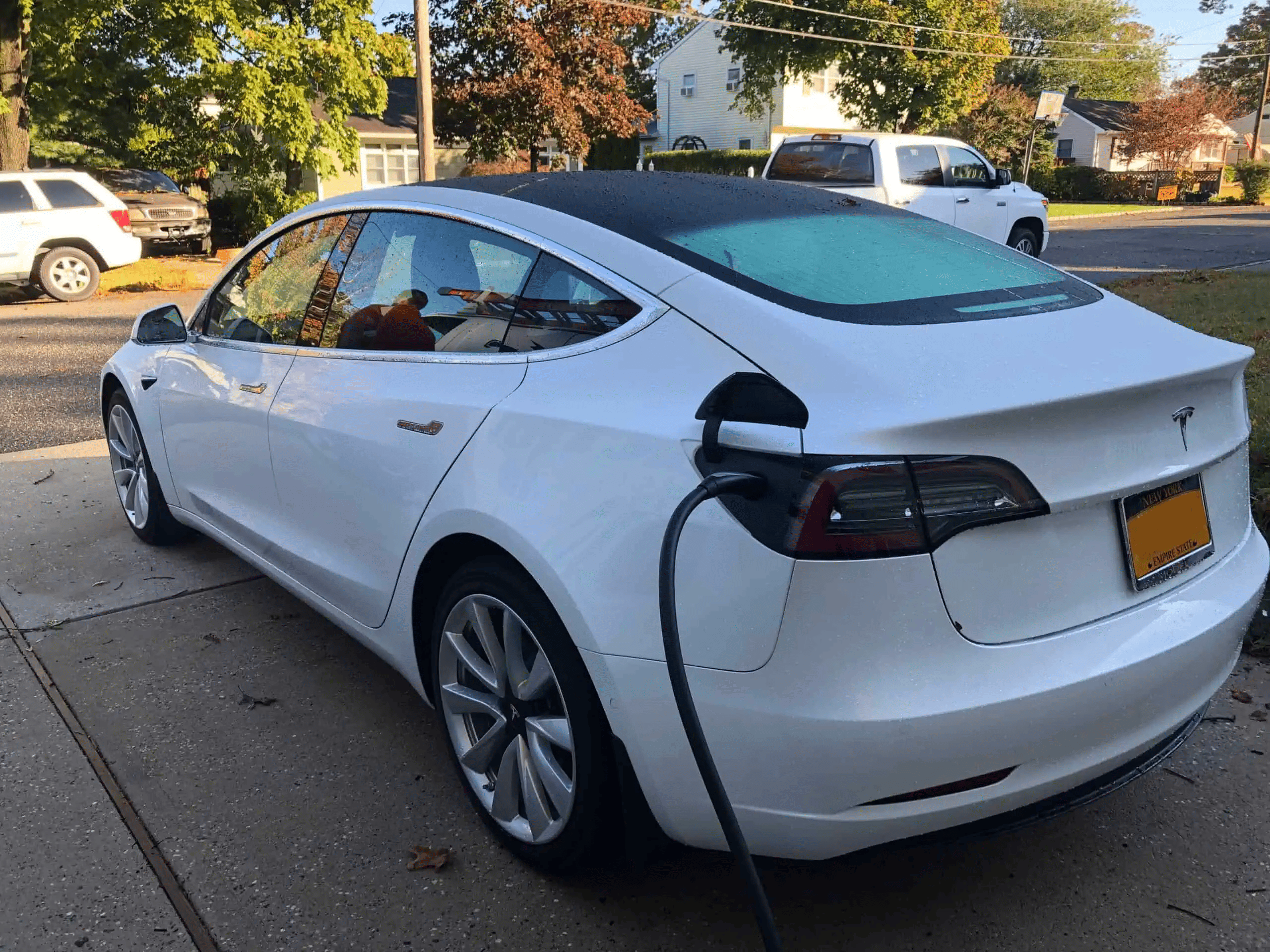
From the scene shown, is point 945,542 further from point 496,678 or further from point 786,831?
point 496,678

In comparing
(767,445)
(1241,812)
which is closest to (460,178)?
(767,445)

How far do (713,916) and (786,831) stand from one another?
59 centimetres

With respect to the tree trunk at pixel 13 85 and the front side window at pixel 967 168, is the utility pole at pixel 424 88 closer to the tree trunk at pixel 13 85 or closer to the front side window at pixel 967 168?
the tree trunk at pixel 13 85

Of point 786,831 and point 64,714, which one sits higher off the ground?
point 786,831

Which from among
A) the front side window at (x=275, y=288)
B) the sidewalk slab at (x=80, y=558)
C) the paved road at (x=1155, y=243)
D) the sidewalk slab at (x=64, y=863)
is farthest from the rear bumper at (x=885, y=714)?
the paved road at (x=1155, y=243)

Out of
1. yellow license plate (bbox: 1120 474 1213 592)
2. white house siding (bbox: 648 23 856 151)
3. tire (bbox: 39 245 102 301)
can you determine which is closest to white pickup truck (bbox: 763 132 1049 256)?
tire (bbox: 39 245 102 301)

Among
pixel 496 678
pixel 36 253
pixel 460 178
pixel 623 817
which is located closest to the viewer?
pixel 623 817

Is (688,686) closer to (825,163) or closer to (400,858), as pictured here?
(400,858)

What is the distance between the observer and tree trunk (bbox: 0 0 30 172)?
56.7 ft

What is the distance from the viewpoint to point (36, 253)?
45.9 feet

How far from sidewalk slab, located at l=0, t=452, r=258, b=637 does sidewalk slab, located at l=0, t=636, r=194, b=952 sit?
1.01m

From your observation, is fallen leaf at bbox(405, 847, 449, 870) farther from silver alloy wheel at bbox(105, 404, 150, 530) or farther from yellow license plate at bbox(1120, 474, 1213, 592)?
silver alloy wheel at bbox(105, 404, 150, 530)

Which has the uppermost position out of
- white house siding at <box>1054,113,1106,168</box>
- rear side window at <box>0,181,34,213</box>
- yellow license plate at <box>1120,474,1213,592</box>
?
white house siding at <box>1054,113,1106,168</box>

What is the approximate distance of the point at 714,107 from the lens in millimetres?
48312
